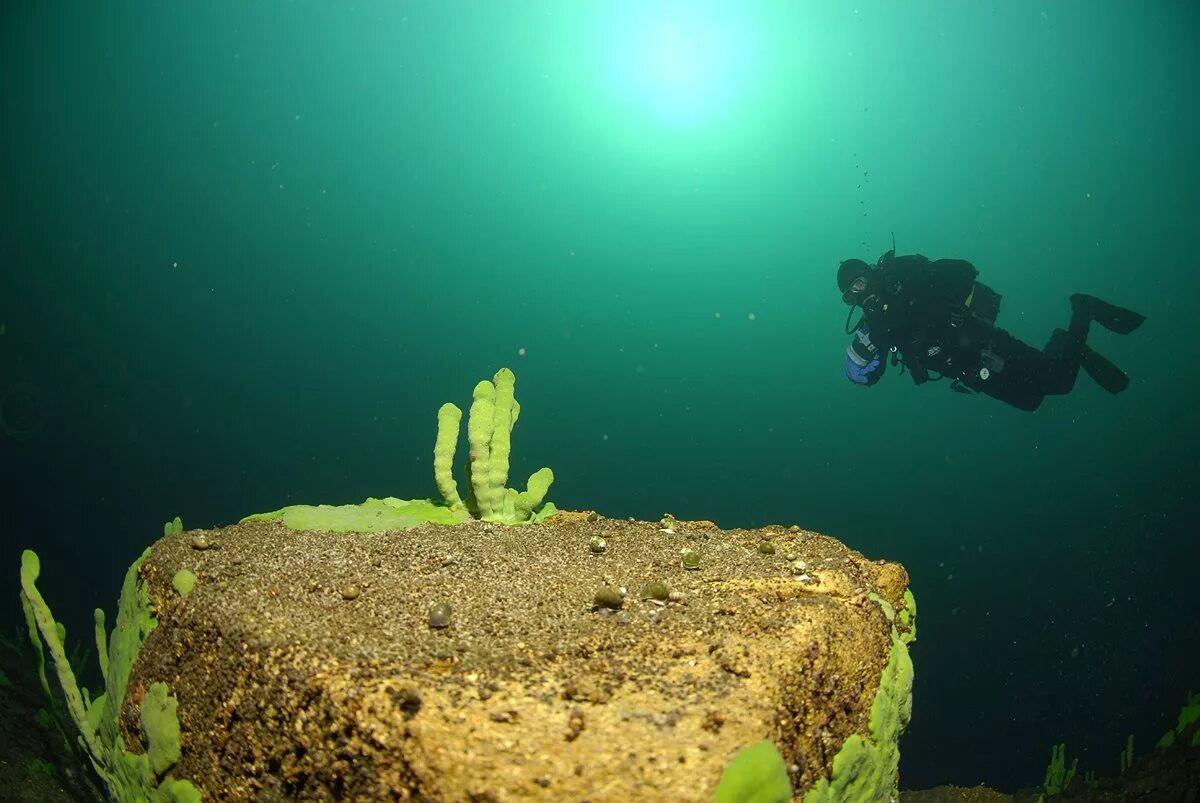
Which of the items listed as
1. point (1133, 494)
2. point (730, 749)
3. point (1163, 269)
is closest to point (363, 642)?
point (730, 749)

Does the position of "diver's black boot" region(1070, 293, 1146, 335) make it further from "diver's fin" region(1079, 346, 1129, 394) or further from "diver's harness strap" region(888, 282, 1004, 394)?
"diver's harness strap" region(888, 282, 1004, 394)

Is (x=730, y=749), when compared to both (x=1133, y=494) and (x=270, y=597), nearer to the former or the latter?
(x=270, y=597)

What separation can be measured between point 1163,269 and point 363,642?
82648 mm

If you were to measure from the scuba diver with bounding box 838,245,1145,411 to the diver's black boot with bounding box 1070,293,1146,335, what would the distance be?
0.01 m

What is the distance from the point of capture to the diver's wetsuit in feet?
26.1

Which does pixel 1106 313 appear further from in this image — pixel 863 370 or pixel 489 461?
pixel 489 461

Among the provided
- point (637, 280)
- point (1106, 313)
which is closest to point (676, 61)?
point (1106, 313)

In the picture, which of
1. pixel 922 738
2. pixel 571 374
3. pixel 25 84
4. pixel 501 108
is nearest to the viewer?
pixel 922 738

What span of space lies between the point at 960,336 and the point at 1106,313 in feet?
7.50

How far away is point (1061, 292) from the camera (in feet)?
185

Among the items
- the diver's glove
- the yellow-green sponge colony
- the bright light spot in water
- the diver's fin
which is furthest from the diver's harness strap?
the bright light spot in water

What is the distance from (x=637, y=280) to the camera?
58.5 meters

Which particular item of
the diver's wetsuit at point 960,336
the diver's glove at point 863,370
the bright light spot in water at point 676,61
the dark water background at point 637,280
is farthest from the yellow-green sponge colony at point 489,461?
the bright light spot in water at point 676,61

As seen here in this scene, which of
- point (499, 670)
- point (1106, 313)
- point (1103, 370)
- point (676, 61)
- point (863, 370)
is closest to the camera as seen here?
point (499, 670)
